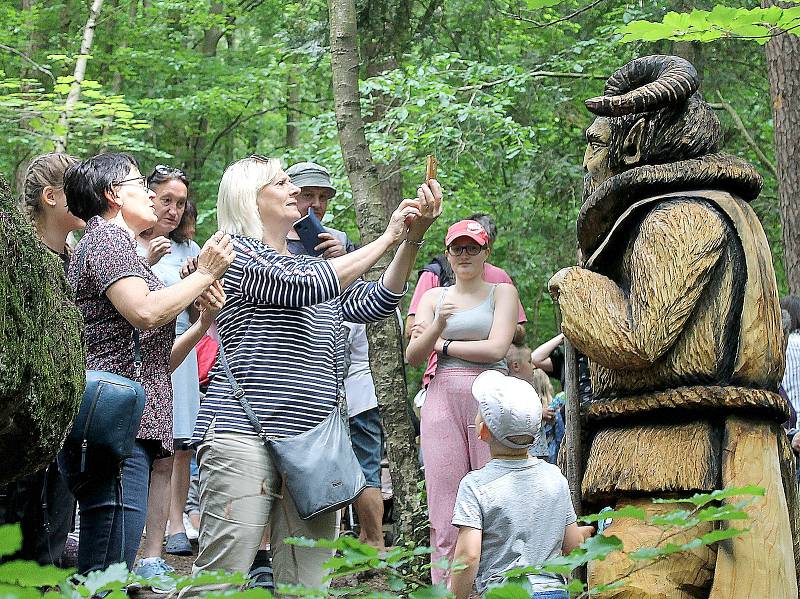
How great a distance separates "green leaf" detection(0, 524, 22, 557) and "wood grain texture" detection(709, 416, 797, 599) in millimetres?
2484

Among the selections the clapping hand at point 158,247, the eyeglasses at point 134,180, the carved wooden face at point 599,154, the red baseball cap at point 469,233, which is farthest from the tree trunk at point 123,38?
the carved wooden face at point 599,154

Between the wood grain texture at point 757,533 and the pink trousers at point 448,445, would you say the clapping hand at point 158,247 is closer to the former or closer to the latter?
the pink trousers at point 448,445

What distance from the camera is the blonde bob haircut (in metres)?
4.48

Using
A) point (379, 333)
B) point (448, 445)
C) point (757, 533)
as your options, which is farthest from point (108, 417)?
point (379, 333)

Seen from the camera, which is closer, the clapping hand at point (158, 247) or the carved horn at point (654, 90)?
the carved horn at point (654, 90)

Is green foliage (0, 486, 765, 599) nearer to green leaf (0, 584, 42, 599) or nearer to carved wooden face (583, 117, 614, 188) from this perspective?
green leaf (0, 584, 42, 599)

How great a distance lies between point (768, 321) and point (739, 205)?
430 millimetres

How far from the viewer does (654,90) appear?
373 cm

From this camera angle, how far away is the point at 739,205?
369 centimetres

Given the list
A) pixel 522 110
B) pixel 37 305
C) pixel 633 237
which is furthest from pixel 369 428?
pixel 522 110

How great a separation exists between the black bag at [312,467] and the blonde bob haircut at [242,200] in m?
0.66

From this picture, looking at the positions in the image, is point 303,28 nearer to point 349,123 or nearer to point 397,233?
point 349,123

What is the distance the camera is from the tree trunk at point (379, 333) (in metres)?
6.76

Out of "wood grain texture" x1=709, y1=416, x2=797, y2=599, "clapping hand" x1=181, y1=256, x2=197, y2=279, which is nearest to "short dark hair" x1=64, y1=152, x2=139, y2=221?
"clapping hand" x1=181, y1=256, x2=197, y2=279
